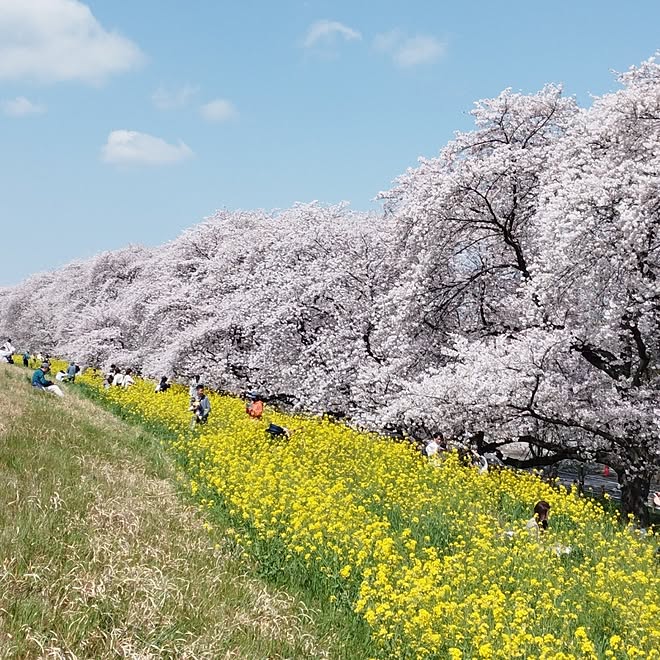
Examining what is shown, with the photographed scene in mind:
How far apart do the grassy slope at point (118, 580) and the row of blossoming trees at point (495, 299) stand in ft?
28.6

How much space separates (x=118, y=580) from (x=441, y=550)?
5351 mm

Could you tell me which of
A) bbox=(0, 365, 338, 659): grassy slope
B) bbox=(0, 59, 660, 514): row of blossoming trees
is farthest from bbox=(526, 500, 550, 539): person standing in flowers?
bbox=(0, 365, 338, 659): grassy slope

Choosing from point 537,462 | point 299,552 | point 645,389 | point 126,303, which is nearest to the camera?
point 299,552

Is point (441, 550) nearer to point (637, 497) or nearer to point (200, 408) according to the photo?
point (637, 497)

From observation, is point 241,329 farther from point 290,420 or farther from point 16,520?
point 16,520

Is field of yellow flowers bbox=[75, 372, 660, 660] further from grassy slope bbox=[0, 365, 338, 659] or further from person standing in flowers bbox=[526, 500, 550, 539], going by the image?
grassy slope bbox=[0, 365, 338, 659]

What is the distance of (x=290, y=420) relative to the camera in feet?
73.4

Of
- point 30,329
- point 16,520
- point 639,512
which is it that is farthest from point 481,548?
point 30,329

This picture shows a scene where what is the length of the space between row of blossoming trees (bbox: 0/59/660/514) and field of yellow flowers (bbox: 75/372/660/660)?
6.70ft

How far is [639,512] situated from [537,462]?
13.8ft

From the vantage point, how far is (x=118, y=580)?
6.49 m

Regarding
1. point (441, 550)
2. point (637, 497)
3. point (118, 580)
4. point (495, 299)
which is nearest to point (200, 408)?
point (495, 299)

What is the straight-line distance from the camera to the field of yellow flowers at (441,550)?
281 inches

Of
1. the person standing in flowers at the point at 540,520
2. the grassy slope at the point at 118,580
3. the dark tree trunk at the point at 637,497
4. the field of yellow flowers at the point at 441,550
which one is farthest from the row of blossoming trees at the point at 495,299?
the grassy slope at the point at 118,580
